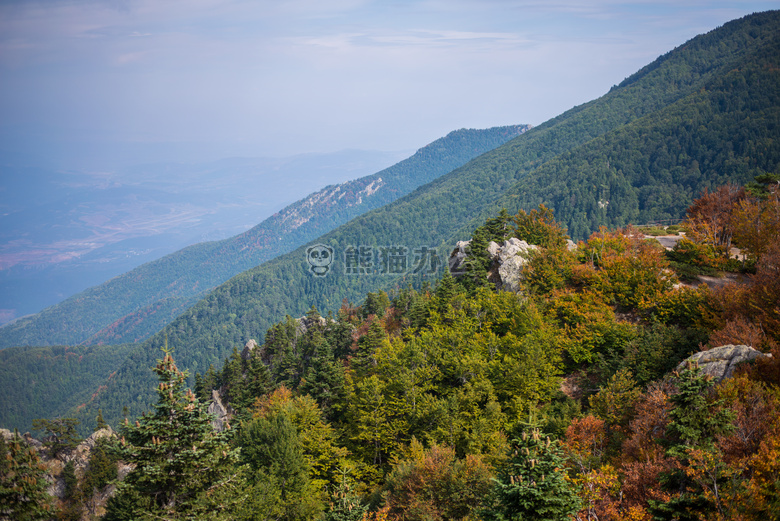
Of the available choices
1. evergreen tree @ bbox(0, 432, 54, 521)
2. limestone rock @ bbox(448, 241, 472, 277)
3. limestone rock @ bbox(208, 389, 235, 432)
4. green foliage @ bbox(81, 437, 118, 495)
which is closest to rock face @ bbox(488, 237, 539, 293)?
limestone rock @ bbox(448, 241, 472, 277)

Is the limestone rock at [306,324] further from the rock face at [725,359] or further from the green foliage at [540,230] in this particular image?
the rock face at [725,359]

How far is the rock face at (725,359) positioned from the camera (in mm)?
22562

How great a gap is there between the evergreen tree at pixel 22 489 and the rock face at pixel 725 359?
1142 inches

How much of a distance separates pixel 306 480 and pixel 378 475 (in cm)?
644

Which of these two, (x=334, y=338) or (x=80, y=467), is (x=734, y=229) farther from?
(x=80, y=467)

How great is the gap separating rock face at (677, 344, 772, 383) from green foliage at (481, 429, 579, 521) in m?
13.3

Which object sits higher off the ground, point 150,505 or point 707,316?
point 150,505

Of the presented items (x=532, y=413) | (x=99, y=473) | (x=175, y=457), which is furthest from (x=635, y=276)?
(x=99, y=473)

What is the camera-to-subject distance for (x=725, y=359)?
23.6 meters

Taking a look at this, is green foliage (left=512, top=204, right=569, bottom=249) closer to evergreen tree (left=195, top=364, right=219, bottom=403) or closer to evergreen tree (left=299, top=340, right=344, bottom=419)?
evergreen tree (left=299, top=340, right=344, bottom=419)

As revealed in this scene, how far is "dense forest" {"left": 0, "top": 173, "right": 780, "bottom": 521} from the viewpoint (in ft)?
48.5

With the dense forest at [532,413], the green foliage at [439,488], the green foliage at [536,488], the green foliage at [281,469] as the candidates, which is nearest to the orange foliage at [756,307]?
the dense forest at [532,413]

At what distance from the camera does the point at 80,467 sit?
62.5 meters

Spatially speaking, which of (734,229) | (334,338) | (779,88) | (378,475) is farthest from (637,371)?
(779,88)
